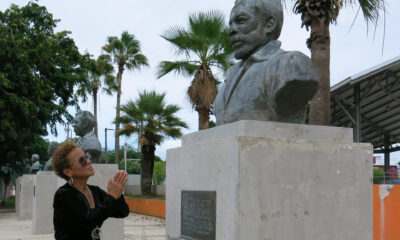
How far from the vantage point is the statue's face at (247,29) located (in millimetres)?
4199

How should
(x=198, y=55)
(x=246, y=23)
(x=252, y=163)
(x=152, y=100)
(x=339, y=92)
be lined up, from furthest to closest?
(x=152, y=100) < (x=339, y=92) < (x=198, y=55) < (x=246, y=23) < (x=252, y=163)

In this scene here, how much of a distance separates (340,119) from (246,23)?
2015 cm

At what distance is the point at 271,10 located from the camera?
13.8 feet

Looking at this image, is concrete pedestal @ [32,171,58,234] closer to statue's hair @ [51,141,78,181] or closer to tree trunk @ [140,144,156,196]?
statue's hair @ [51,141,78,181]

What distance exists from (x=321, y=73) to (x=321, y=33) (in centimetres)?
86

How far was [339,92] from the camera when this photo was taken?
62.0ft

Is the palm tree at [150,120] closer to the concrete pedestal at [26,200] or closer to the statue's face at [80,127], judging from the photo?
the concrete pedestal at [26,200]

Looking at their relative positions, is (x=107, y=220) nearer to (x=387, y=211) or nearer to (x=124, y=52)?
(x=387, y=211)

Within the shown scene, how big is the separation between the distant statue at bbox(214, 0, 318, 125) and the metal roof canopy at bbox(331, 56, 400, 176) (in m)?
13.2

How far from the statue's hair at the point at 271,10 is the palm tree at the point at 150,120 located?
16571 millimetres

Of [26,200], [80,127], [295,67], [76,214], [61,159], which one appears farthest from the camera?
[26,200]

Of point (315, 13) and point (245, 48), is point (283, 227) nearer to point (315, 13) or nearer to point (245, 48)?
point (245, 48)

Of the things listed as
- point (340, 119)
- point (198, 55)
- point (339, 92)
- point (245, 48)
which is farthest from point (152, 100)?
point (245, 48)

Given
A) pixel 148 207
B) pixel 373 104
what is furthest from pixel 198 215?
pixel 373 104
